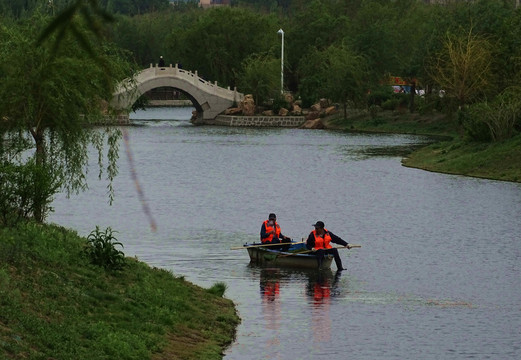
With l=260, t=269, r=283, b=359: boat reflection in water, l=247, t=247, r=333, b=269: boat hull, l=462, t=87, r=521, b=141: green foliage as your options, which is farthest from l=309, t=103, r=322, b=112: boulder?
l=260, t=269, r=283, b=359: boat reflection in water

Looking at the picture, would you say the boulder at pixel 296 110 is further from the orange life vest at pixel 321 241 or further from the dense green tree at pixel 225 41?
the orange life vest at pixel 321 241

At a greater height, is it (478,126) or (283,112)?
(283,112)

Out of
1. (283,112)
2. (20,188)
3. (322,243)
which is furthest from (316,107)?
(20,188)

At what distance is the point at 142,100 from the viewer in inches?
5032

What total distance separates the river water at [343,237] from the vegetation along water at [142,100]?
5.60 ft

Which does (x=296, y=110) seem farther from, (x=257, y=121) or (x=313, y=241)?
(x=313, y=241)

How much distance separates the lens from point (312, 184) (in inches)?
2532

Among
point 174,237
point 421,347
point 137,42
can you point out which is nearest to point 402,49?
point 137,42

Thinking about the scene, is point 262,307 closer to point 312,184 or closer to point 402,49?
point 312,184

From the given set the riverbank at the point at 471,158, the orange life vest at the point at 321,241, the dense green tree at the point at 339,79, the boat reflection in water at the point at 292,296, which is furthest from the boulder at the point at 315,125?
the orange life vest at the point at 321,241

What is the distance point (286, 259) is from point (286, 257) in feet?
0.23

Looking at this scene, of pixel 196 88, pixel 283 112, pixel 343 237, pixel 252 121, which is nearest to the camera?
pixel 343 237

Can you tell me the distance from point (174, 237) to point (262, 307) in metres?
14.4

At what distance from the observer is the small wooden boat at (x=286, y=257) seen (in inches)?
1385
